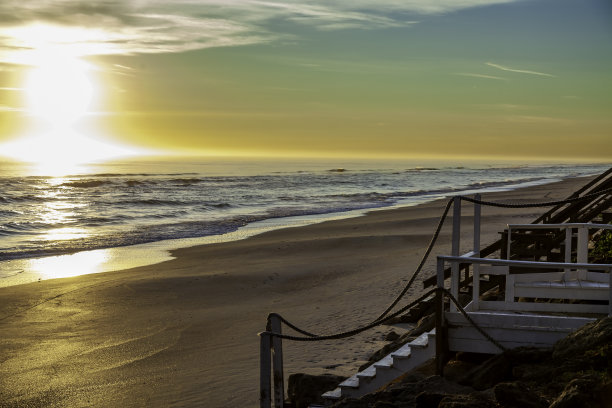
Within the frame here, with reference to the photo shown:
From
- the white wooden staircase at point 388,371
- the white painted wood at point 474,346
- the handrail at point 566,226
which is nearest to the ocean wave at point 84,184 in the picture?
the handrail at point 566,226

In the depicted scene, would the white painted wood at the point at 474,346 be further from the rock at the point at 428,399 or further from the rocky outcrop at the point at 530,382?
the rock at the point at 428,399

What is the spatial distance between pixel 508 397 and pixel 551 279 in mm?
3141

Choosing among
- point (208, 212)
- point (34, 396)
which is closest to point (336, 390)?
point (34, 396)

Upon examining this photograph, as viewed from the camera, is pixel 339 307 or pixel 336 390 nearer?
pixel 336 390

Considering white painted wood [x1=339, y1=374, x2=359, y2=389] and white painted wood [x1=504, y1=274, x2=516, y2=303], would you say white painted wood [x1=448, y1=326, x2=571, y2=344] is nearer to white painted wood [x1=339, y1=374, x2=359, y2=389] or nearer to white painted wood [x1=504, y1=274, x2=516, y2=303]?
white painted wood [x1=504, y1=274, x2=516, y2=303]

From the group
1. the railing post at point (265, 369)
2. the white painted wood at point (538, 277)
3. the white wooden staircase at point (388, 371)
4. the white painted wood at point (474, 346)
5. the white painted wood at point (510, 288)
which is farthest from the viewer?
the white painted wood at point (538, 277)

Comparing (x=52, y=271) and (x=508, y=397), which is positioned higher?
(x=508, y=397)

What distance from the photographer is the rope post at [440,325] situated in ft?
21.5

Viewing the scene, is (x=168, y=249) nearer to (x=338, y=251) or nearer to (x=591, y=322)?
(x=338, y=251)

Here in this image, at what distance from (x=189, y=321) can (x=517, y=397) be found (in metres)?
7.53

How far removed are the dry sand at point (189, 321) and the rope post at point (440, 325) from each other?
2.16 m

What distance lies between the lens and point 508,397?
522 centimetres

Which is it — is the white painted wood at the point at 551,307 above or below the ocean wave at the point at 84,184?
above

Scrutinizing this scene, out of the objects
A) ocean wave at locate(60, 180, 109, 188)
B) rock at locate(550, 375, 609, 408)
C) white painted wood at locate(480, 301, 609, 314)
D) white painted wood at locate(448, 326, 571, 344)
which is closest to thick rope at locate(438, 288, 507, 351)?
white painted wood at locate(448, 326, 571, 344)
